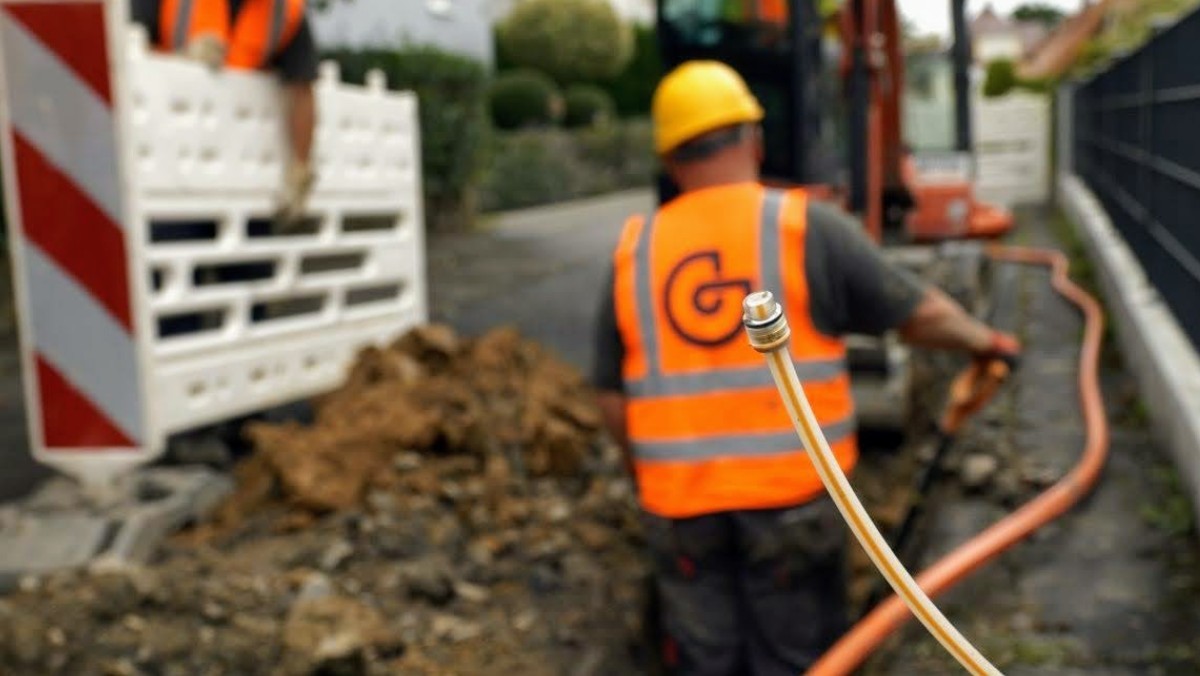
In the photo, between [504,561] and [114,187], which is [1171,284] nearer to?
[504,561]

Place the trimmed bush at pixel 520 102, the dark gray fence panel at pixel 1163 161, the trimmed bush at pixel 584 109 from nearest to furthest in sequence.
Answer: the dark gray fence panel at pixel 1163 161, the trimmed bush at pixel 520 102, the trimmed bush at pixel 584 109

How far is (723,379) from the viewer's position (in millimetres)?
3383

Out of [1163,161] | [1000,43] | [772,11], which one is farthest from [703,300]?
[1000,43]

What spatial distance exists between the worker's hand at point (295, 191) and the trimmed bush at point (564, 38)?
23838 mm

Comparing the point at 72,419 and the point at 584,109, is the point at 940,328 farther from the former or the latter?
the point at 584,109

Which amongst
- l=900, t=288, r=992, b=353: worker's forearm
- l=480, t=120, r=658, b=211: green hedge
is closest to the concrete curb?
l=900, t=288, r=992, b=353: worker's forearm

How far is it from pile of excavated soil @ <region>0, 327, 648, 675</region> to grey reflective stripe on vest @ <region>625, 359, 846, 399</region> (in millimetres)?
1140

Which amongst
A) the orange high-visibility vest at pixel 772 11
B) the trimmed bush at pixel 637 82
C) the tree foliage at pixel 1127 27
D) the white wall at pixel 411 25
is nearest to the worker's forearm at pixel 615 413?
the orange high-visibility vest at pixel 772 11

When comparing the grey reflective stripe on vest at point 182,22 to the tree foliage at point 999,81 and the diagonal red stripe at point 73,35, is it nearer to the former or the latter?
the diagonal red stripe at point 73,35

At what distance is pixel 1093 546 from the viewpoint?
4879 mm

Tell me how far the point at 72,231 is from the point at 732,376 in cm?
228

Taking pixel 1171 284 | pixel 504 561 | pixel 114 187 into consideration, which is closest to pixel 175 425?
pixel 114 187

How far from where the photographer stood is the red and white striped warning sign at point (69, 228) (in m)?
4.47

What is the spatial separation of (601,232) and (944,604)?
1281 cm
